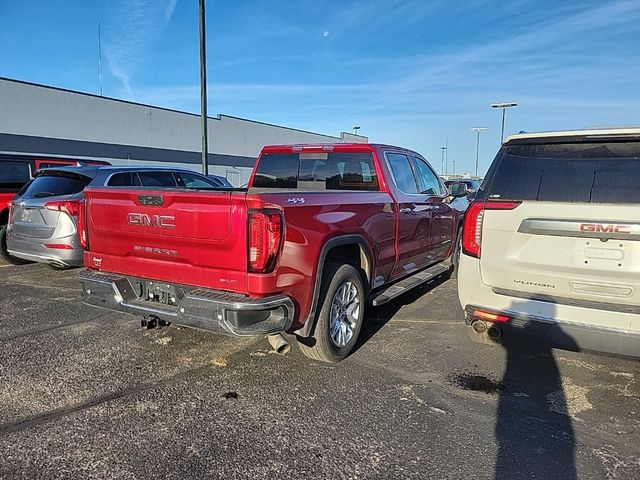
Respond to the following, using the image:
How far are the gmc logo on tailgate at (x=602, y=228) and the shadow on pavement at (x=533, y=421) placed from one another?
71 centimetres

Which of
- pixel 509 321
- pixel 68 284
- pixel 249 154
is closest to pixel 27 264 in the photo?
pixel 68 284

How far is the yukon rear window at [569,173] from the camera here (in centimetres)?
331

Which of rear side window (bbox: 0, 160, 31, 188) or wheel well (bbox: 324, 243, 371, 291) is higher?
rear side window (bbox: 0, 160, 31, 188)

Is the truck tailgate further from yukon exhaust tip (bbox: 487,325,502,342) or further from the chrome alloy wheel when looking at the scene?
yukon exhaust tip (bbox: 487,325,502,342)

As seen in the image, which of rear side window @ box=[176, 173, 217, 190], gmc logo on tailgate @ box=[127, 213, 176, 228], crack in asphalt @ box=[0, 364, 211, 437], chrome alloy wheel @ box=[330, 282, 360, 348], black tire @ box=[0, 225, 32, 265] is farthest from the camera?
rear side window @ box=[176, 173, 217, 190]

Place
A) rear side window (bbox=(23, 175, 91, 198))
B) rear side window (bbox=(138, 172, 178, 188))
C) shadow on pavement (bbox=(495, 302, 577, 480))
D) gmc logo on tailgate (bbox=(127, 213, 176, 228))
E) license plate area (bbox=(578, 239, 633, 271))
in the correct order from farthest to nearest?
rear side window (bbox=(138, 172, 178, 188)) < rear side window (bbox=(23, 175, 91, 198)) < gmc logo on tailgate (bbox=(127, 213, 176, 228)) < license plate area (bbox=(578, 239, 633, 271)) < shadow on pavement (bbox=(495, 302, 577, 480))

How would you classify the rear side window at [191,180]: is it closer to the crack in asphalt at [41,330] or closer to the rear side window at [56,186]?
the rear side window at [56,186]

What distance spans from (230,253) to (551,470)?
7.71ft

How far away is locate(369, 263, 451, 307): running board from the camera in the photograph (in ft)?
15.4

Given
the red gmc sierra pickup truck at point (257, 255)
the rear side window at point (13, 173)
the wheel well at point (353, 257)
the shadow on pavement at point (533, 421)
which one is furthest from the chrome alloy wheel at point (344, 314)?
the rear side window at point (13, 173)

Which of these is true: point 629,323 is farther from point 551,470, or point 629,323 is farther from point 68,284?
point 68,284

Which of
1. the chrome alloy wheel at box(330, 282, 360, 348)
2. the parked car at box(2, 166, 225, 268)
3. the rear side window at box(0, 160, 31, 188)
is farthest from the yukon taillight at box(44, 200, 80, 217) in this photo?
the chrome alloy wheel at box(330, 282, 360, 348)

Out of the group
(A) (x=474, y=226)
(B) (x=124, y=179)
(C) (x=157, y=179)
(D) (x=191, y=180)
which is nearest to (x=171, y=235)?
(A) (x=474, y=226)

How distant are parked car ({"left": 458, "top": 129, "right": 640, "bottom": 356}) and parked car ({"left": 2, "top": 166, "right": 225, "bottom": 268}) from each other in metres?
4.54
